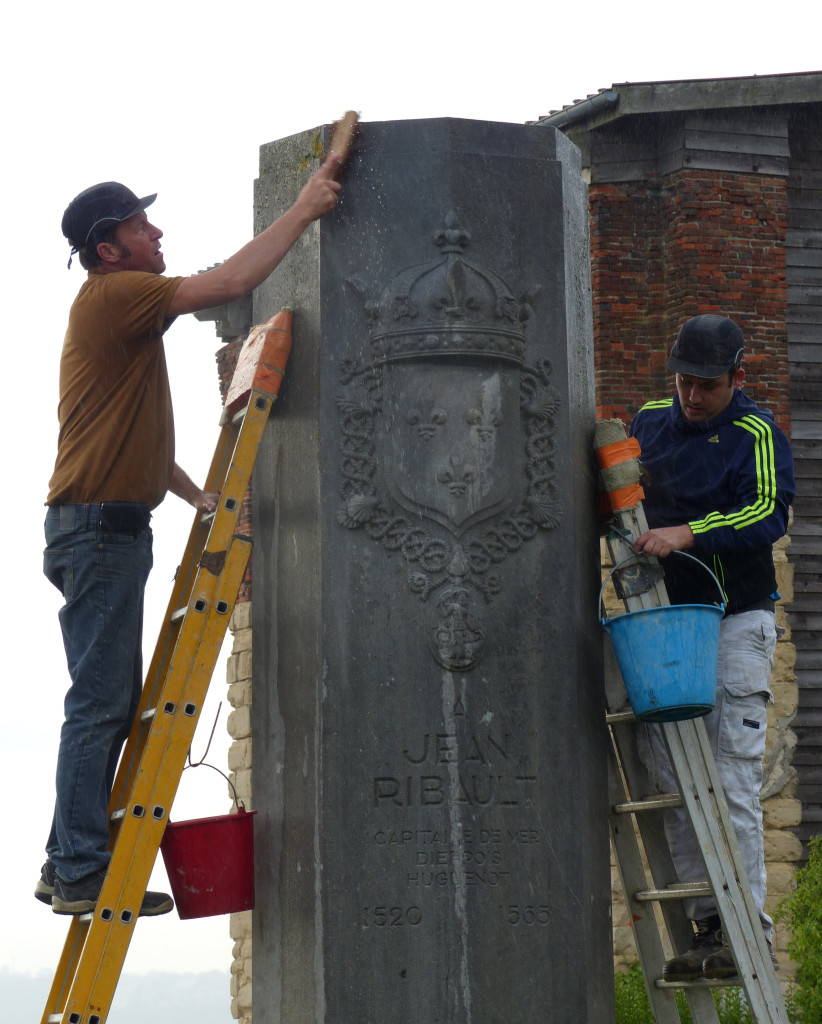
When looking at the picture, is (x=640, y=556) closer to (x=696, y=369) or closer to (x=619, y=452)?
(x=619, y=452)

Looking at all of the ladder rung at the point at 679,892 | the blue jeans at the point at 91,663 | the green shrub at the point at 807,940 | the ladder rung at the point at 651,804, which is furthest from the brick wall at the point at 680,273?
the blue jeans at the point at 91,663

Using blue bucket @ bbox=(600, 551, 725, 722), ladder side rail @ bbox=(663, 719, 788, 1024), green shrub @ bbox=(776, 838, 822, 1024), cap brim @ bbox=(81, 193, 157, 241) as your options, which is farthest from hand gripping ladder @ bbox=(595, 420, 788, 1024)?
green shrub @ bbox=(776, 838, 822, 1024)

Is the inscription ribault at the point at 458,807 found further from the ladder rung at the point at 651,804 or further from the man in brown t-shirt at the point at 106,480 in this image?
the man in brown t-shirt at the point at 106,480

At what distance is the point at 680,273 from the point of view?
43.0 ft

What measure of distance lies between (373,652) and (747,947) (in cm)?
164

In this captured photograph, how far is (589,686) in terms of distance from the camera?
519 centimetres

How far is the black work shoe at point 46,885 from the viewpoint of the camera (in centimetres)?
495

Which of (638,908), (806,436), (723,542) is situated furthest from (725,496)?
(806,436)

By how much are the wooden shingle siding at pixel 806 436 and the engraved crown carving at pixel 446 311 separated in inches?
329

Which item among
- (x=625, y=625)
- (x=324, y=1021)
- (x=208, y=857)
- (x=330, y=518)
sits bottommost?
(x=324, y=1021)

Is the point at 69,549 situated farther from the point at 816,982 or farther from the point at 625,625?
the point at 816,982

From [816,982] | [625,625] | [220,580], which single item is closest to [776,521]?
[625,625]

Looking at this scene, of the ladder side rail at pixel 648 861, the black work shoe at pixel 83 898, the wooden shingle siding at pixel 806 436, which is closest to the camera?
the black work shoe at pixel 83 898

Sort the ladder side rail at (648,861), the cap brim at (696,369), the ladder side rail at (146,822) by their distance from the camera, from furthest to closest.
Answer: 1. the cap brim at (696,369)
2. the ladder side rail at (648,861)
3. the ladder side rail at (146,822)
